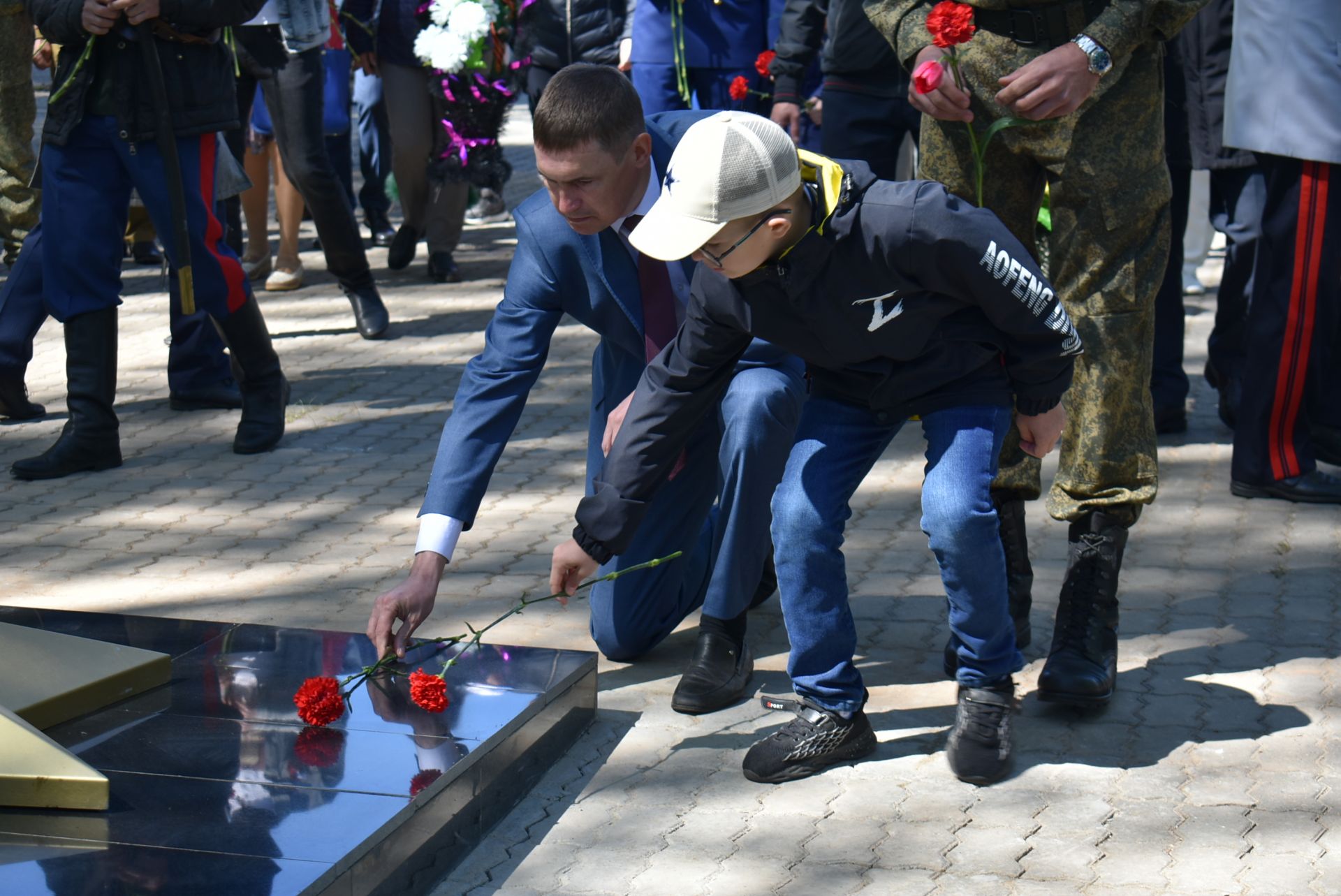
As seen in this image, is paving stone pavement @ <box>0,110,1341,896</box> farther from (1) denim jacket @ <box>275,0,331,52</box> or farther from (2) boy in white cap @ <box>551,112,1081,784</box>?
(1) denim jacket @ <box>275,0,331,52</box>

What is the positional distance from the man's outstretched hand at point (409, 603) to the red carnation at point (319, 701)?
6.0 inches

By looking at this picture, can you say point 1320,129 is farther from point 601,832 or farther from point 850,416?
point 601,832

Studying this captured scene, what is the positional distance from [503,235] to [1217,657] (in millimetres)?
7322

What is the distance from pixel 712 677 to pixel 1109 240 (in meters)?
1.27

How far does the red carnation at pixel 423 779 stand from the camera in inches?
110

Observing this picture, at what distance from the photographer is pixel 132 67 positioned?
16.7 ft

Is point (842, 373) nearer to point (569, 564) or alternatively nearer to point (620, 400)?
point (569, 564)

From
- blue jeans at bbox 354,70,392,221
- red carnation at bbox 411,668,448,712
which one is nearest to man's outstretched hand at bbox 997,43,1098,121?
red carnation at bbox 411,668,448,712

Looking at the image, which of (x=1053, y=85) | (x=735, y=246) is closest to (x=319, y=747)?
(x=735, y=246)

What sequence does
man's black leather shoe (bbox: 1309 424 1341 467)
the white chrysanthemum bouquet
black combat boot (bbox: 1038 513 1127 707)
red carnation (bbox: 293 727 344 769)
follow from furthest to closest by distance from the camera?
1. the white chrysanthemum bouquet
2. man's black leather shoe (bbox: 1309 424 1341 467)
3. black combat boot (bbox: 1038 513 1127 707)
4. red carnation (bbox: 293 727 344 769)

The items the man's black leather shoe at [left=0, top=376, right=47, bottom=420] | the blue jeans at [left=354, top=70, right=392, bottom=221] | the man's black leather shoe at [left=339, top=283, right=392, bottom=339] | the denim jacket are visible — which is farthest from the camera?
the blue jeans at [left=354, top=70, right=392, bottom=221]

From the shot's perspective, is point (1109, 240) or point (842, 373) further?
point (1109, 240)

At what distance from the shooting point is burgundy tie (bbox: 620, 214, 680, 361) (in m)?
3.52

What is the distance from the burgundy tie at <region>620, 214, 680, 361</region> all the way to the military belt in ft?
2.99
